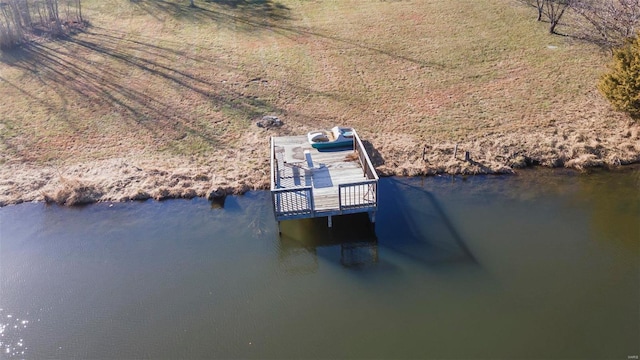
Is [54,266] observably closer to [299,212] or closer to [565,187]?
[299,212]

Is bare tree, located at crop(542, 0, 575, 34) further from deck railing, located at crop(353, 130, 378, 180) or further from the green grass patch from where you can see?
deck railing, located at crop(353, 130, 378, 180)

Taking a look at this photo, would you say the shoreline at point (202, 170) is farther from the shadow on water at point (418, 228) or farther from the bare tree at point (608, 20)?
the bare tree at point (608, 20)

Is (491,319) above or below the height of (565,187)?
below

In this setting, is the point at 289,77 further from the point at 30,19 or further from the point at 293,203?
the point at 30,19

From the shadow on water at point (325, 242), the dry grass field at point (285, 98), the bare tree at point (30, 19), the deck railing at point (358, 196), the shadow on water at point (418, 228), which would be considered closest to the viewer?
the shadow on water at point (418, 228)

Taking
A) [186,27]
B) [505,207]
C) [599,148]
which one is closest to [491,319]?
[505,207]

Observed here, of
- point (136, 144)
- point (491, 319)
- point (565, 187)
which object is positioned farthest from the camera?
point (136, 144)

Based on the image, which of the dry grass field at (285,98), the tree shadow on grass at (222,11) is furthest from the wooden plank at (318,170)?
the tree shadow on grass at (222,11)
